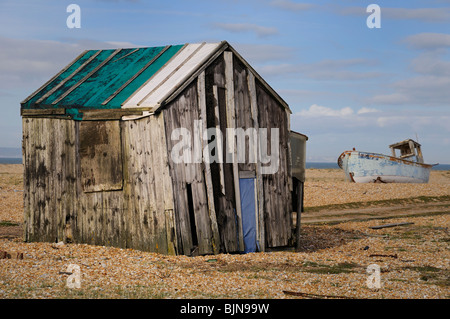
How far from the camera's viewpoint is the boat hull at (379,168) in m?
39.9

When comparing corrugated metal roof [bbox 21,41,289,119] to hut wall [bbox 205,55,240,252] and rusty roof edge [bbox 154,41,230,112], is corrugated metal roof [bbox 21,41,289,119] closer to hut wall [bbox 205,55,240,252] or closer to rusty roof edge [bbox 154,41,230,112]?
rusty roof edge [bbox 154,41,230,112]

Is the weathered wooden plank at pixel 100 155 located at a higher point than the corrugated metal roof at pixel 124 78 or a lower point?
lower

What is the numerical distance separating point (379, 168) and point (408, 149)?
6834mm

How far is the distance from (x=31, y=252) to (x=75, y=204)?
1.90 metres

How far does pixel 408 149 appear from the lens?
149ft

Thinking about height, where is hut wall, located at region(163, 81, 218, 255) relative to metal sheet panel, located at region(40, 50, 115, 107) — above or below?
below

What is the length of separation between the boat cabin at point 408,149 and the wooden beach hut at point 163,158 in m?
30.1

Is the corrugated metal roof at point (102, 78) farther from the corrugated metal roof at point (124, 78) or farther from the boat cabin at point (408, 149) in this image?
the boat cabin at point (408, 149)

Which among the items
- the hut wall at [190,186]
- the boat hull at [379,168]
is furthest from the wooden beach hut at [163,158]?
the boat hull at [379,168]

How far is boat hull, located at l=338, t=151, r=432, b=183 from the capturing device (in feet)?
131

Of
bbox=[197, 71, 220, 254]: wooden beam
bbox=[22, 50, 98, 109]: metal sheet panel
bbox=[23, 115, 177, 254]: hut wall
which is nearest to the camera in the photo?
bbox=[23, 115, 177, 254]: hut wall

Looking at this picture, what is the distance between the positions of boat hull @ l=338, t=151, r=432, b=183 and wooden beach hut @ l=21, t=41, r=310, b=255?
2609cm

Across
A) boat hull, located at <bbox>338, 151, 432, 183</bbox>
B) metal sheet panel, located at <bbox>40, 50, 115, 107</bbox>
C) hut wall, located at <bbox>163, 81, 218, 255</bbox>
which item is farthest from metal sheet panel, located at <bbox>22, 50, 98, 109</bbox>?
boat hull, located at <bbox>338, 151, 432, 183</bbox>
